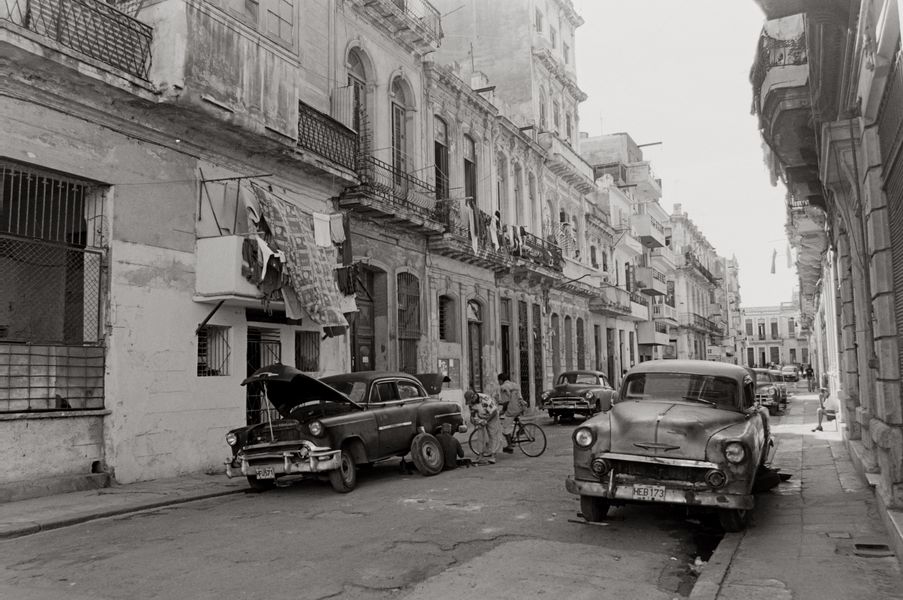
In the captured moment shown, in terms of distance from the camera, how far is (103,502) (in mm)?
9188

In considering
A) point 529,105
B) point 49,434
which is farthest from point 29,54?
point 529,105

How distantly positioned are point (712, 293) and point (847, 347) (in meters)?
66.0

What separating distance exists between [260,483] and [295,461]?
98cm

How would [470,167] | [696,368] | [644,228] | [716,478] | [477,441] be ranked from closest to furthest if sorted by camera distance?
[716,478] → [696,368] → [477,441] → [470,167] → [644,228]

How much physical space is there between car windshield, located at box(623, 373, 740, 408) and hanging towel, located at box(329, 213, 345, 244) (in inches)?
334

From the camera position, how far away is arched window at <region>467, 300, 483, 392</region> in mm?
23641

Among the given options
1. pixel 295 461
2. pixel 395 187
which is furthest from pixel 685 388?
pixel 395 187

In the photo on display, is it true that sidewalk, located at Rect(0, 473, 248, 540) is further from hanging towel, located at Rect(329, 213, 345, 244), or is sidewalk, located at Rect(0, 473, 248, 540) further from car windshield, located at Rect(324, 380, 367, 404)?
hanging towel, located at Rect(329, 213, 345, 244)

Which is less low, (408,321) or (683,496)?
(408,321)

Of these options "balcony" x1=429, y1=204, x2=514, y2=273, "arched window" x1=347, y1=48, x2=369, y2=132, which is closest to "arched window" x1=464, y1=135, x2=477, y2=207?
"balcony" x1=429, y1=204, x2=514, y2=273

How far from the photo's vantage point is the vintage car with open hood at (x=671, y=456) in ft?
22.1

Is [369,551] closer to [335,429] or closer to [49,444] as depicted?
[335,429]

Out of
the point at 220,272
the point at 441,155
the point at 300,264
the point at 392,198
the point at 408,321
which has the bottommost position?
the point at 408,321

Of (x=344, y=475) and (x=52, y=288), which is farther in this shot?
(x=52, y=288)
